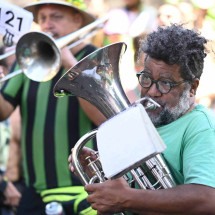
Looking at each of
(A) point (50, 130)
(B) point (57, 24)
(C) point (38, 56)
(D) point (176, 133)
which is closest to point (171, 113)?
(D) point (176, 133)

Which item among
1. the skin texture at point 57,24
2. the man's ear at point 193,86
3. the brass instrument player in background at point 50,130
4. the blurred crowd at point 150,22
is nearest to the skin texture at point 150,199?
the man's ear at point 193,86

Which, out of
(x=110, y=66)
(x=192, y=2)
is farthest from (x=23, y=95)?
(x=192, y=2)

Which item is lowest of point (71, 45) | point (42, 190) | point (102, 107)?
point (42, 190)

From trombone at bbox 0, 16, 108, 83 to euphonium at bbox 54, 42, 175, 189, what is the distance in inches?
41.9

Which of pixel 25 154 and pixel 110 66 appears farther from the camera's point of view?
pixel 25 154

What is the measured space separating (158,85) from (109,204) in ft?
1.76

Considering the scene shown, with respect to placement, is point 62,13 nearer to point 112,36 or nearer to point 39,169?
point 39,169

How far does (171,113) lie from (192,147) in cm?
22

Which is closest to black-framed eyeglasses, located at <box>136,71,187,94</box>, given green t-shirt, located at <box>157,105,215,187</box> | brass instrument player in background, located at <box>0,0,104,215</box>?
green t-shirt, located at <box>157,105,215,187</box>

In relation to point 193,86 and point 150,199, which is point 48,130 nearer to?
point 193,86

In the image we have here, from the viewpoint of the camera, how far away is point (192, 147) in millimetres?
3174

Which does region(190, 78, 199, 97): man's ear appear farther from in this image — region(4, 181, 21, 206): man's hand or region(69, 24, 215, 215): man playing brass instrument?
region(4, 181, 21, 206): man's hand

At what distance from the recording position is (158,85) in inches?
132

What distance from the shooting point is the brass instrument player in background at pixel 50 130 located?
477 centimetres
